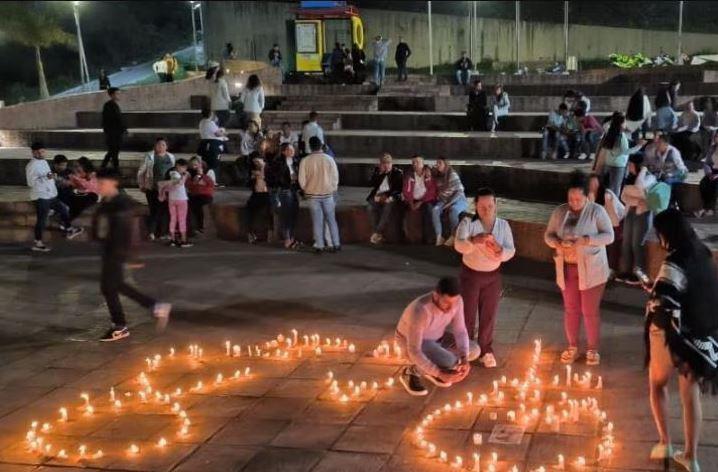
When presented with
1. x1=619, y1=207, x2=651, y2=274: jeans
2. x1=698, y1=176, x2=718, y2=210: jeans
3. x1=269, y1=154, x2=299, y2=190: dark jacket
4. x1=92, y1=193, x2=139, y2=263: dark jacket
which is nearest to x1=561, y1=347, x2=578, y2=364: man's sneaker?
x1=619, y1=207, x2=651, y2=274: jeans

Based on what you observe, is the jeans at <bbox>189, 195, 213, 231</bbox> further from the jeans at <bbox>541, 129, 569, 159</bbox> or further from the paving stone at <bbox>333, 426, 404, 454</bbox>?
the paving stone at <bbox>333, 426, 404, 454</bbox>

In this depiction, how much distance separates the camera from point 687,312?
4.59 meters

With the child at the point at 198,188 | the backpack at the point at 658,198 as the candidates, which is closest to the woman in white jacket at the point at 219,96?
the child at the point at 198,188

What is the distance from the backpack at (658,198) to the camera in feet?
28.8

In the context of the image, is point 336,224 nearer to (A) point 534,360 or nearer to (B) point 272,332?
(B) point 272,332

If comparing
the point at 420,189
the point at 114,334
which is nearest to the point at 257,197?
the point at 420,189

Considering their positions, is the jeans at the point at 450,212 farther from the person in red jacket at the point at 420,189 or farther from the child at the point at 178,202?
the child at the point at 178,202

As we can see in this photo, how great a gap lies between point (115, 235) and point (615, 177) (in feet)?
21.4

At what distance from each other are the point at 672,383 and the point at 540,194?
24.3ft

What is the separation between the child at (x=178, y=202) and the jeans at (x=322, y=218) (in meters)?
2.08

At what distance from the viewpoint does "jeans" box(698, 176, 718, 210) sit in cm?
1086

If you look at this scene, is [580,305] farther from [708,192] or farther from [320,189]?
[320,189]

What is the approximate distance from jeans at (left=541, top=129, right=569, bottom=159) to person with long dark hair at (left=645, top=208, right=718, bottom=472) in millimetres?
10904

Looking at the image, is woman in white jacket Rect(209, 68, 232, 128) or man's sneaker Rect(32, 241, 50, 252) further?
woman in white jacket Rect(209, 68, 232, 128)
